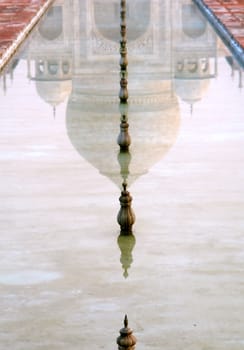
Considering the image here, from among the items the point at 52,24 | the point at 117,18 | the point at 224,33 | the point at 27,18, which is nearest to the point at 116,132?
the point at 224,33

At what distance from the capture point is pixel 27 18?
28.6 meters

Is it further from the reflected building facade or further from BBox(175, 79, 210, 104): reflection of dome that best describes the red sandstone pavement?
BBox(175, 79, 210, 104): reflection of dome

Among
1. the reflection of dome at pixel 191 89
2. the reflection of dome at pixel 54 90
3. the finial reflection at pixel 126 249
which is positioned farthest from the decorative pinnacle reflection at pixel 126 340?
the reflection of dome at pixel 54 90

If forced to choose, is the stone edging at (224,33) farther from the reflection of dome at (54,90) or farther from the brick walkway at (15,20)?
the brick walkway at (15,20)

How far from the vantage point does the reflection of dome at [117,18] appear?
27.2 meters

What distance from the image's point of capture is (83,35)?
27344 mm

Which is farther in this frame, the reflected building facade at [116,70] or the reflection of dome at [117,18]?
the reflection of dome at [117,18]

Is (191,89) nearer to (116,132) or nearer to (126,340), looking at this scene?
(116,132)

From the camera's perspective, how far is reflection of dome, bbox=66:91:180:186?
524 inches

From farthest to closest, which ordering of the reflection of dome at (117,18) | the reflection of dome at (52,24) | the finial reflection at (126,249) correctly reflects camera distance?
the reflection of dome at (117,18)
the reflection of dome at (52,24)
the finial reflection at (126,249)

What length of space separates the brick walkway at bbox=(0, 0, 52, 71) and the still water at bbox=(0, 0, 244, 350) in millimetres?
1053

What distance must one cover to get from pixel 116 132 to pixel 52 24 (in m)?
14.0

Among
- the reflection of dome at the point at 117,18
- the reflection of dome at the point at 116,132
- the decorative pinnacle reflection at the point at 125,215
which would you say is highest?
the decorative pinnacle reflection at the point at 125,215

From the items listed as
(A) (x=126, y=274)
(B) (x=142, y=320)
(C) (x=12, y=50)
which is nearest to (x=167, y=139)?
(A) (x=126, y=274)
